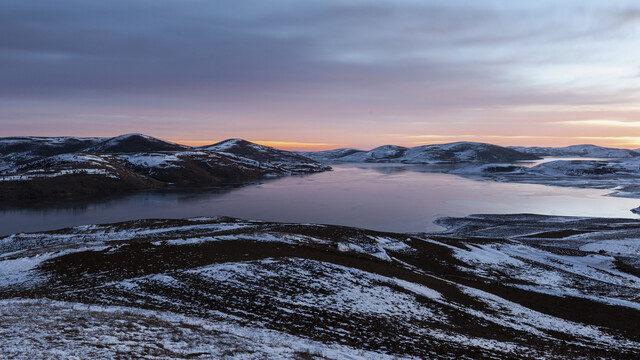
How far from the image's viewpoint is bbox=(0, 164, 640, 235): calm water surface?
65312 millimetres

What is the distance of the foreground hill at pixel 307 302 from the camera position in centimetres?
1280

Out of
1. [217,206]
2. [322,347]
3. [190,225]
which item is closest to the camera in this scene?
[322,347]

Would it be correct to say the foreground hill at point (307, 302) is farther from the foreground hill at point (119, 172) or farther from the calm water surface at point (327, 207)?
the foreground hill at point (119, 172)

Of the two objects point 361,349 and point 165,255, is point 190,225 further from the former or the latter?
point 361,349

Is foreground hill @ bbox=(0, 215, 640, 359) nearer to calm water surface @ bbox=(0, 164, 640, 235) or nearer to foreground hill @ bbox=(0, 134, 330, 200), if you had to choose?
calm water surface @ bbox=(0, 164, 640, 235)

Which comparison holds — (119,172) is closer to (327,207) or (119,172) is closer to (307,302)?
(327,207)

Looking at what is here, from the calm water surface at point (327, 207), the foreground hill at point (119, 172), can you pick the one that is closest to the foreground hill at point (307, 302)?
the calm water surface at point (327, 207)

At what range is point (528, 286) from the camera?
27.8m

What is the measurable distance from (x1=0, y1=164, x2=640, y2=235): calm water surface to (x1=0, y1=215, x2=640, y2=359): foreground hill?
28950mm

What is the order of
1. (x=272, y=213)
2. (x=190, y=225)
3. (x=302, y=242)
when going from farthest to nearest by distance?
(x=272, y=213)
(x=190, y=225)
(x=302, y=242)

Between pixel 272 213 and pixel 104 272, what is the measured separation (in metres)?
51.8

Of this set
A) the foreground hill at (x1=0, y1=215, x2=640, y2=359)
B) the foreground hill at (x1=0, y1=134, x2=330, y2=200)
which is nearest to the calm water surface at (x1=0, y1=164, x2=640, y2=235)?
the foreground hill at (x1=0, y1=134, x2=330, y2=200)

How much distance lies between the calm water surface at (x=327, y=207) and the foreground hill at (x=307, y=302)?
2895 centimetres

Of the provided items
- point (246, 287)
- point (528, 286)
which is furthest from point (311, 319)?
point (528, 286)
